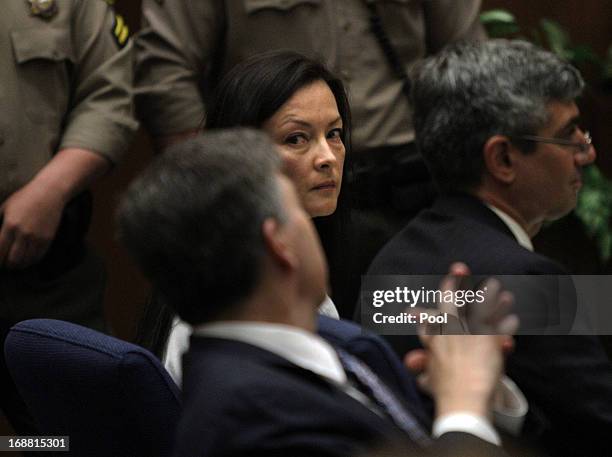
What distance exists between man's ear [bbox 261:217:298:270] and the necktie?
0.92 ft

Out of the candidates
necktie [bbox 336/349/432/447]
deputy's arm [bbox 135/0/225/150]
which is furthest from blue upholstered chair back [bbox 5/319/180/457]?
deputy's arm [bbox 135/0/225/150]

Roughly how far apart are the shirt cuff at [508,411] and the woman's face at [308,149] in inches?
31.0

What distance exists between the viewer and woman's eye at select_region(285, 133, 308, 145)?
2434 mm

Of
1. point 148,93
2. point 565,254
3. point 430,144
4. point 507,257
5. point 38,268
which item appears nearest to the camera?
point 507,257

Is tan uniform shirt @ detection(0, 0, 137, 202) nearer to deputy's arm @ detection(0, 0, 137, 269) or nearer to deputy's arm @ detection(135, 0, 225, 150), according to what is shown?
deputy's arm @ detection(0, 0, 137, 269)

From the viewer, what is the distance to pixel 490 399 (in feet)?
4.92

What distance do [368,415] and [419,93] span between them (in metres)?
1.20

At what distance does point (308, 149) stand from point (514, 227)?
45cm

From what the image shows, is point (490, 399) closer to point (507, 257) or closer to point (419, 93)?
point (507, 257)

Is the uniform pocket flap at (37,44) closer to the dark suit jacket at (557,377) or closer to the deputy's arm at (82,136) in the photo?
the deputy's arm at (82,136)

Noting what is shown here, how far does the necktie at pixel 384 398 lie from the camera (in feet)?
5.14

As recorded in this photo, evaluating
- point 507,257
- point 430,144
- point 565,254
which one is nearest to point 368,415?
point 507,257

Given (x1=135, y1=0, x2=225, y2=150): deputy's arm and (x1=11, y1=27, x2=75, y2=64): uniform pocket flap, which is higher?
(x1=11, y1=27, x2=75, y2=64): uniform pocket flap

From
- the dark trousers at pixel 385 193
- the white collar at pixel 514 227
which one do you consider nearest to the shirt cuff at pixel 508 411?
the white collar at pixel 514 227
